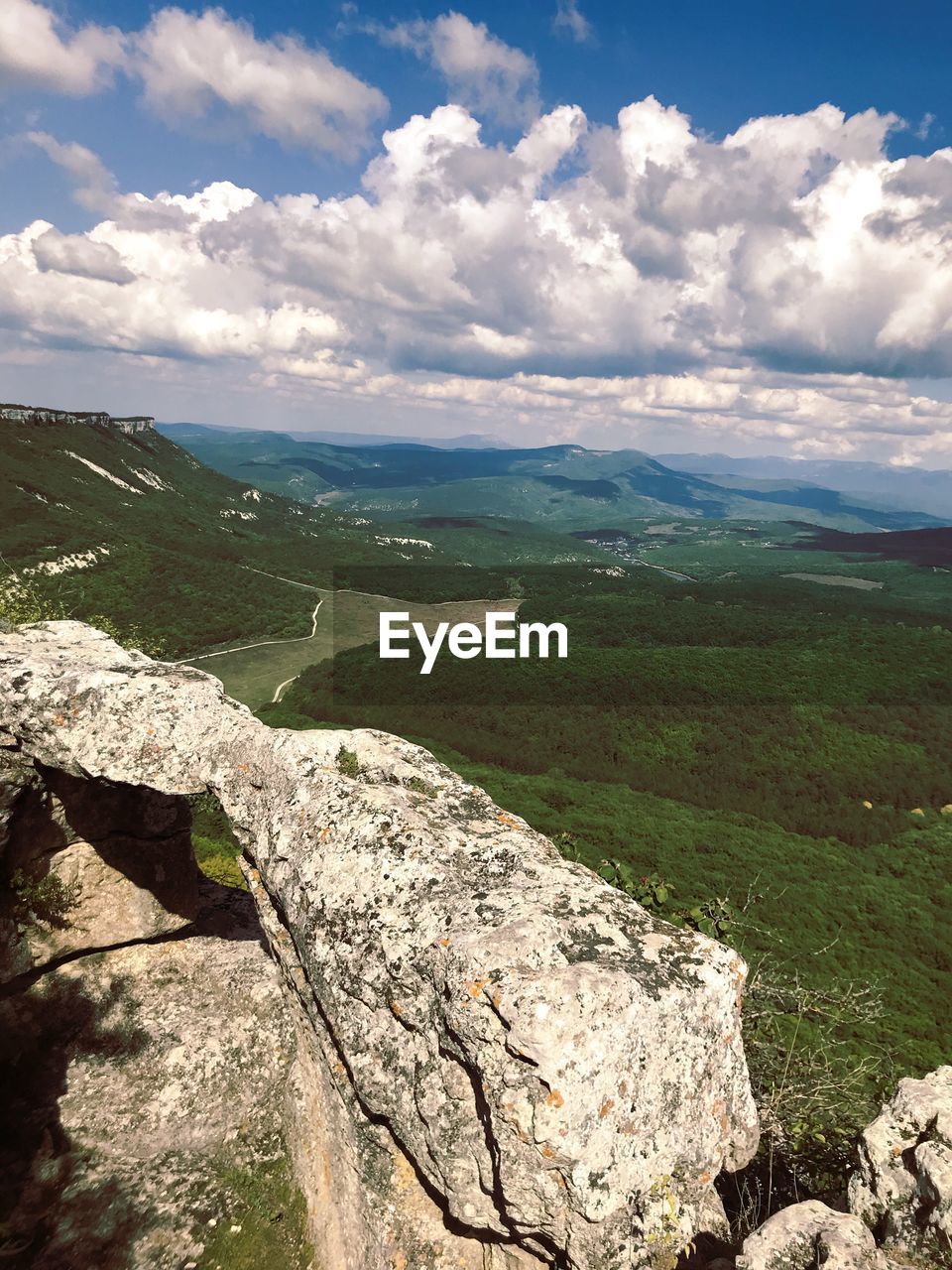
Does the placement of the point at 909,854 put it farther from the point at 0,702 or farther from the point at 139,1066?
the point at 0,702

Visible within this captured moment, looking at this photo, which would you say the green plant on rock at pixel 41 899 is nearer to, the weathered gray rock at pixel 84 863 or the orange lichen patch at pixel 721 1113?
the weathered gray rock at pixel 84 863

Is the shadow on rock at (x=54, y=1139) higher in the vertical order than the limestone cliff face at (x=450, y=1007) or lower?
lower

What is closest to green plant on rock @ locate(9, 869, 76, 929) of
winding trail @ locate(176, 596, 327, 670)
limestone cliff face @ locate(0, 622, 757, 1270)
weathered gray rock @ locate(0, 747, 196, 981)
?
weathered gray rock @ locate(0, 747, 196, 981)

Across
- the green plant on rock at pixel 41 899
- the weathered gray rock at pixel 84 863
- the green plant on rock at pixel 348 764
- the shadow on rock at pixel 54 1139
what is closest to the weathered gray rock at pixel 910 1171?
the green plant on rock at pixel 348 764

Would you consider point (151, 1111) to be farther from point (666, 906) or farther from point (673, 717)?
point (673, 717)

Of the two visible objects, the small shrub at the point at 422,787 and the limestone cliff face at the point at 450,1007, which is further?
the small shrub at the point at 422,787

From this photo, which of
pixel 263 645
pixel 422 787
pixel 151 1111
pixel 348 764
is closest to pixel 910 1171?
pixel 422 787

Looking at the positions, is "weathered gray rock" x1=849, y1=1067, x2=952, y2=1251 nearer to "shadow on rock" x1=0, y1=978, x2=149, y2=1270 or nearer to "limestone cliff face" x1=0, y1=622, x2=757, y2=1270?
"limestone cliff face" x1=0, y1=622, x2=757, y2=1270
